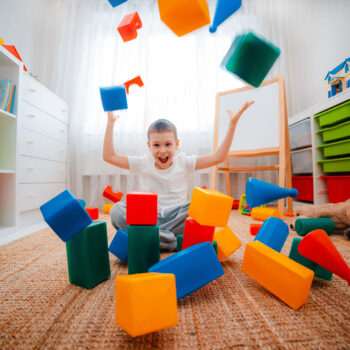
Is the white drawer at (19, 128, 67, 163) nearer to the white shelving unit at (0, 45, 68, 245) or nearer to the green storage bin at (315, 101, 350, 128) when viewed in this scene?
the white shelving unit at (0, 45, 68, 245)

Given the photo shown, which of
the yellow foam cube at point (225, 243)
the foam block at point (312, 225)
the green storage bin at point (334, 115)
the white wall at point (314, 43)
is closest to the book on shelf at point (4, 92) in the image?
the yellow foam cube at point (225, 243)

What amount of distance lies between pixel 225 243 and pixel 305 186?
1.50 meters

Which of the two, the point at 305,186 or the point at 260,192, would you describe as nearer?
the point at 260,192

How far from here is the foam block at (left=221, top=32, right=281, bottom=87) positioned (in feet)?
1.82

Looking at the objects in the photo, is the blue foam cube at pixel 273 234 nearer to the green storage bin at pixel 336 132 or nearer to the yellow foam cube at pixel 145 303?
the yellow foam cube at pixel 145 303

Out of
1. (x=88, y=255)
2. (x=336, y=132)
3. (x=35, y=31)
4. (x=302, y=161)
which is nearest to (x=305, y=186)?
(x=302, y=161)

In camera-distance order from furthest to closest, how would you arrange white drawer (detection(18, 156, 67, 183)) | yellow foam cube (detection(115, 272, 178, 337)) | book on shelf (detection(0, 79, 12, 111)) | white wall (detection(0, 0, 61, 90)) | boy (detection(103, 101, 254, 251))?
white wall (detection(0, 0, 61, 90)), white drawer (detection(18, 156, 67, 183)), book on shelf (detection(0, 79, 12, 111)), boy (detection(103, 101, 254, 251)), yellow foam cube (detection(115, 272, 178, 337))

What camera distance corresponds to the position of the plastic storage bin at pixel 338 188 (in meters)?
1.43

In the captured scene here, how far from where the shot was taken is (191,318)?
0.41m

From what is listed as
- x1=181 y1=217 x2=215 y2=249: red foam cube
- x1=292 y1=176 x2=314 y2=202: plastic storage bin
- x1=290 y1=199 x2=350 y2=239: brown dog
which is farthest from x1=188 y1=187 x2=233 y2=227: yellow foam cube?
x1=292 y1=176 x2=314 y2=202: plastic storage bin

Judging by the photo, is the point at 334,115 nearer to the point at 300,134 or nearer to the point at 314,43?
the point at 300,134

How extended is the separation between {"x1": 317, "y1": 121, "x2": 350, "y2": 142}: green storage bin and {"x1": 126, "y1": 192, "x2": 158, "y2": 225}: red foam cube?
137cm

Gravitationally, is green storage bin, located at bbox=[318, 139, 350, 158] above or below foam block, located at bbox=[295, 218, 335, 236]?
above

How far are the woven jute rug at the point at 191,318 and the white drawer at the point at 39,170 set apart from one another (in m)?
0.84
